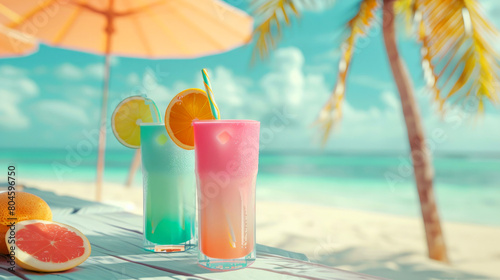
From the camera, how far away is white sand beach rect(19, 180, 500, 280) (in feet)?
14.6

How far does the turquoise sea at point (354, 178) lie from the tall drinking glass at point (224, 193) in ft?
34.7

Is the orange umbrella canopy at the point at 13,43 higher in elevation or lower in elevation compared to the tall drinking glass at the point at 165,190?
higher

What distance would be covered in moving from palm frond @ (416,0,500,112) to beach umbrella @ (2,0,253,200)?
5.01 feet

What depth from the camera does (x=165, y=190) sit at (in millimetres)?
758

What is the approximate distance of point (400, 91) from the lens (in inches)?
148

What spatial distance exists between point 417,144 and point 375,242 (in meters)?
2.66

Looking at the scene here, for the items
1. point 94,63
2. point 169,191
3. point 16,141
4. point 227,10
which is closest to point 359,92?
point 94,63

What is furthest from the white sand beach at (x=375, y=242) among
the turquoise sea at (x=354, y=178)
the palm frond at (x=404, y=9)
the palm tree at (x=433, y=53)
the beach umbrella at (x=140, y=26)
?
the turquoise sea at (x=354, y=178)

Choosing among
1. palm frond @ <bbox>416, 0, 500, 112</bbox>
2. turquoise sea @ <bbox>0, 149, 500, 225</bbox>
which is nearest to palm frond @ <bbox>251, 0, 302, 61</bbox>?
palm frond @ <bbox>416, 0, 500, 112</bbox>

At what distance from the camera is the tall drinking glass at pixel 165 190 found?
0.76 m

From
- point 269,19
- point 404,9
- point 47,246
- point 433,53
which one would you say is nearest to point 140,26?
point 269,19

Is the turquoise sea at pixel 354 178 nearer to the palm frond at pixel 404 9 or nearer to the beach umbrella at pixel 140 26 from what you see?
the palm frond at pixel 404 9

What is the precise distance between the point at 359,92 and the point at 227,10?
22282mm

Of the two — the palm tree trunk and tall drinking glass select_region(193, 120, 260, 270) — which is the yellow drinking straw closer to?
tall drinking glass select_region(193, 120, 260, 270)
